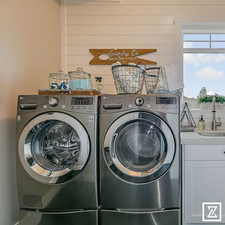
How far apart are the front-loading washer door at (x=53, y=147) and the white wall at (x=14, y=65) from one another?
27 cm

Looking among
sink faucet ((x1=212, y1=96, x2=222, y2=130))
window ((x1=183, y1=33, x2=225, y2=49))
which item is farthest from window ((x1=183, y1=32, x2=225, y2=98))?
sink faucet ((x1=212, y1=96, x2=222, y2=130))

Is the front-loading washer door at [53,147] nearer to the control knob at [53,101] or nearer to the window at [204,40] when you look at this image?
the control knob at [53,101]

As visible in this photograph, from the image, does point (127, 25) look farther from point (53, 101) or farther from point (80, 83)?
point (53, 101)

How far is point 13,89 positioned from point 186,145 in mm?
1561

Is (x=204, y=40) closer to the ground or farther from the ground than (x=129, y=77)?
farther from the ground

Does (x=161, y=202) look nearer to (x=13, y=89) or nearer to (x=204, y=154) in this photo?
(x=204, y=154)

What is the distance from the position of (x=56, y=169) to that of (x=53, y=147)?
176 mm

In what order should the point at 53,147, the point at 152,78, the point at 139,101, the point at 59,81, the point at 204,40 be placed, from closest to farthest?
the point at 139,101 → the point at 53,147 → the point at 59,81 → the point at 152,78 → the point at 204,40

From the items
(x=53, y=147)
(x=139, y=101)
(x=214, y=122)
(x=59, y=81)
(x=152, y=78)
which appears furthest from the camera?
(x=214, y=122)

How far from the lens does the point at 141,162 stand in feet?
5.55

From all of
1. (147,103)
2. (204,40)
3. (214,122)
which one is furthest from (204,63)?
(147,103)

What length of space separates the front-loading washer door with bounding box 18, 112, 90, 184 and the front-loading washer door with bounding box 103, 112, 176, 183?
21cm

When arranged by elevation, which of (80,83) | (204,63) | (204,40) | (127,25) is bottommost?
(80,83)

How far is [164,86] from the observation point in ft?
6.88
